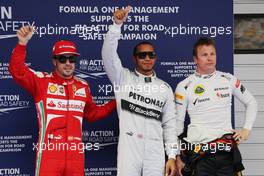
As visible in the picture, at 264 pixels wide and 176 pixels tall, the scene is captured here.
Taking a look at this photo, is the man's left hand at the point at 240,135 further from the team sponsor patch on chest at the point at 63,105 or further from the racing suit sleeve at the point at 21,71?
the racing suit sleeve at the point at 21,71

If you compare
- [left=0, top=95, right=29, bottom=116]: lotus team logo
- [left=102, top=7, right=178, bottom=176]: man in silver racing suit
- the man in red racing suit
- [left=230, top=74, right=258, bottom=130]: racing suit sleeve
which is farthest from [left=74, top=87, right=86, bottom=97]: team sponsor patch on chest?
[left=230, top=74, right=258, bottom=130]: racing suit sleeve

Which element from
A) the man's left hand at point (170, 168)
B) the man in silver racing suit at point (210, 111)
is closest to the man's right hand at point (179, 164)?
the man in silver racing suit at point (210, 111)

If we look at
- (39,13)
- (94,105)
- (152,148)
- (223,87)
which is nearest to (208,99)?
(223,87)

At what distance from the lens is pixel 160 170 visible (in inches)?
165

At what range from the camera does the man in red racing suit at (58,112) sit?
4.10m

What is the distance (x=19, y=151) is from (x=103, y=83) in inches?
42.3

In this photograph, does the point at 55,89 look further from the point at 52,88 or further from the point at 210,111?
the point at 210,111

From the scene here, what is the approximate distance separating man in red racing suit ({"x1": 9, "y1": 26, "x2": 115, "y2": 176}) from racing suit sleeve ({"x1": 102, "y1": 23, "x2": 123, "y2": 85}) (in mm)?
329

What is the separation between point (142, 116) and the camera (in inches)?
168

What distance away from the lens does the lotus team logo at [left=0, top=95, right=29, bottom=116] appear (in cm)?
483

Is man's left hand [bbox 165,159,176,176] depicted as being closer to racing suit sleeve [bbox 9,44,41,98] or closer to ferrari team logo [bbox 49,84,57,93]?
ferrari team logo [bbox 49,84,57,93]

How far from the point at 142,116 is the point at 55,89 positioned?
792 mm

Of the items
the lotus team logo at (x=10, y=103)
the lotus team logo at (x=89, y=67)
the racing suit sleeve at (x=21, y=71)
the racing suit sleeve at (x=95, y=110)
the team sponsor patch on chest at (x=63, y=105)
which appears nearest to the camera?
the racing suit sleeve at (x=21, y=71)

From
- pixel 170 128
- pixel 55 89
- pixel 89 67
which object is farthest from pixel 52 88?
pixel 170 128
